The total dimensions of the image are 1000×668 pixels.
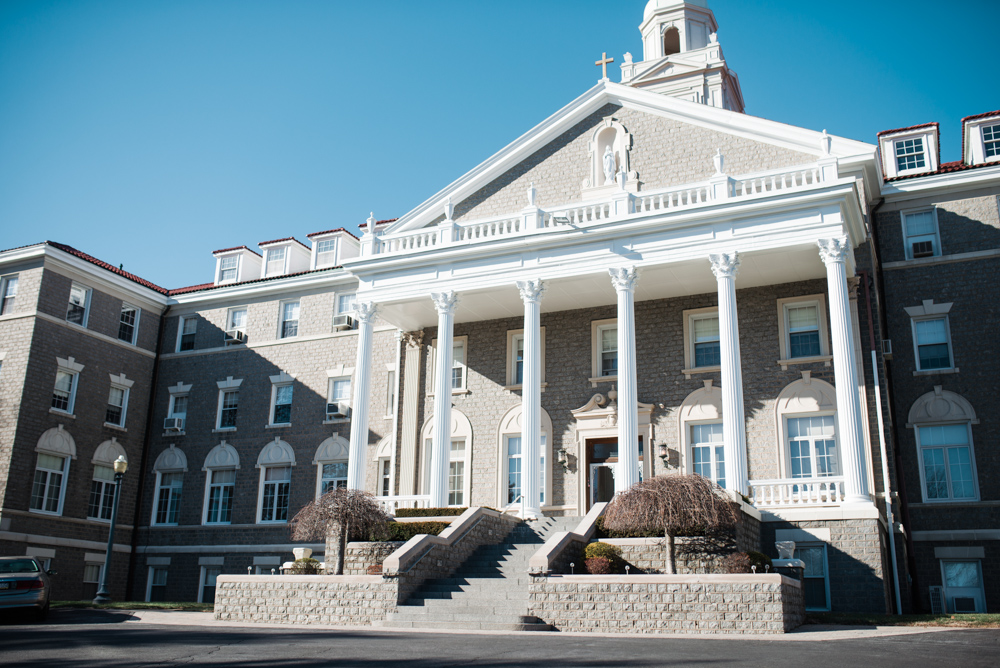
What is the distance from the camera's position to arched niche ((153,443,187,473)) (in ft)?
112

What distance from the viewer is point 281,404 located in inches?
1316

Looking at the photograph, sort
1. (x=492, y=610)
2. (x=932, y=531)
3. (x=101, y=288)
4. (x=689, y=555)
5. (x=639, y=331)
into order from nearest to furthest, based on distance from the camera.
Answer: (x=492, y=610) < (x=689, y=555) < (x=932, y=531) < (x=639, y=331) < (x=101, y=288)

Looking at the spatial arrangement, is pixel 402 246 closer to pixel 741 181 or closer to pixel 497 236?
pixel 497 236

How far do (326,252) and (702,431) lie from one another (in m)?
18.4

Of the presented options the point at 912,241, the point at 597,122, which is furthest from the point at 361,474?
the point at 912,241

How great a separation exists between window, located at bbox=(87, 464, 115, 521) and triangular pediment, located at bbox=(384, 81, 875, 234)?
1512 cm

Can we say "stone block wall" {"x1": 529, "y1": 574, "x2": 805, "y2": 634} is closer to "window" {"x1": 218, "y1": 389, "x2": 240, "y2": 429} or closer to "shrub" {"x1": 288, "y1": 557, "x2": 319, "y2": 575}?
"shrub" {"x1": 288, "y1": 557, "x2": 319, "y2": 575}

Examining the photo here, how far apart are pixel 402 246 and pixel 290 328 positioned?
8488 mm

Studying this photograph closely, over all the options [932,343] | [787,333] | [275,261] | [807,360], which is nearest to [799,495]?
[807,360]

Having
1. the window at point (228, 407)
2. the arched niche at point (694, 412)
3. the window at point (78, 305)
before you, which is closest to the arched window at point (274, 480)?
the window at point (228, 407)

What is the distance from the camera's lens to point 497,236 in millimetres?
→ 25594

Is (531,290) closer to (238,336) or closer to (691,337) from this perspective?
(691,337)

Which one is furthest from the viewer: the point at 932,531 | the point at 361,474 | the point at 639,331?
the point at 639,331

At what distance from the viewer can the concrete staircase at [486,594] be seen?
51.7 feet
